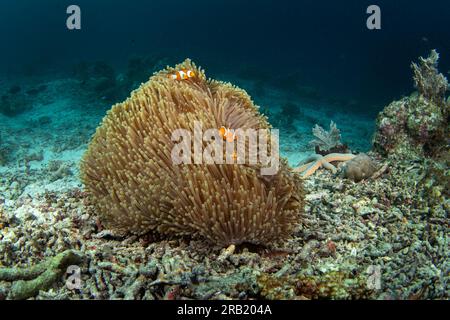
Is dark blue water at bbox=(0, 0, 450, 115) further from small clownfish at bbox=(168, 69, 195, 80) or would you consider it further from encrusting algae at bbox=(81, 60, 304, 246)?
encrusting algae at bbox=(81, 60, 304, 246)

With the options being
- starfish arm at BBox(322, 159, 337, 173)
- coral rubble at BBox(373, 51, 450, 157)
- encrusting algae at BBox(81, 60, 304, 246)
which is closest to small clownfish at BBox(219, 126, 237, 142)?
encrusting algae at BBox(81, 60, 304, 246)

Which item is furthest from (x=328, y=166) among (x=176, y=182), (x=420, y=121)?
(x=176, y=182)

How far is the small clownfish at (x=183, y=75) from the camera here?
4533mm

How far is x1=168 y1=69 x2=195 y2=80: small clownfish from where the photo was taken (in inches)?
178

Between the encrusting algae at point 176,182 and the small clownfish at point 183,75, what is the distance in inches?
15.7

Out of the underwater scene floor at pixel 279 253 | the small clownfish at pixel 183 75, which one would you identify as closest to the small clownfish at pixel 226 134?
the underwater scene floor at pixel 279 253

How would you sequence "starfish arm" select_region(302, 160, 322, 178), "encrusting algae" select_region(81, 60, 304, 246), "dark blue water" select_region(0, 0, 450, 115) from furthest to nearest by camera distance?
"dark blue water" select_region(0, 0, 450, 115)
"starfish arm" select_region(302, 160, 322, 178)
"encrusting algae" select_region(81, 60, 304, 246)

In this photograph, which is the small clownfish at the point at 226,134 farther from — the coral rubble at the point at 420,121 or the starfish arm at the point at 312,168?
A: the coral rubble at the point at 420,121

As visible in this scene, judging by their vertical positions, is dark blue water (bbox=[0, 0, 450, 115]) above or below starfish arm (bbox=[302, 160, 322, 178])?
above

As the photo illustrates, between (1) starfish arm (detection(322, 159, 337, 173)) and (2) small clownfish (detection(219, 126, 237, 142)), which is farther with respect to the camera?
(1) starfish arm (detection(322, 159, 337, 173))

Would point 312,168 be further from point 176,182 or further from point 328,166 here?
point 176,182

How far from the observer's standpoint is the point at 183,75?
4.58 m

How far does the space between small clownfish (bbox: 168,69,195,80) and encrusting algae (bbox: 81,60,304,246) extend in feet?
1.31
